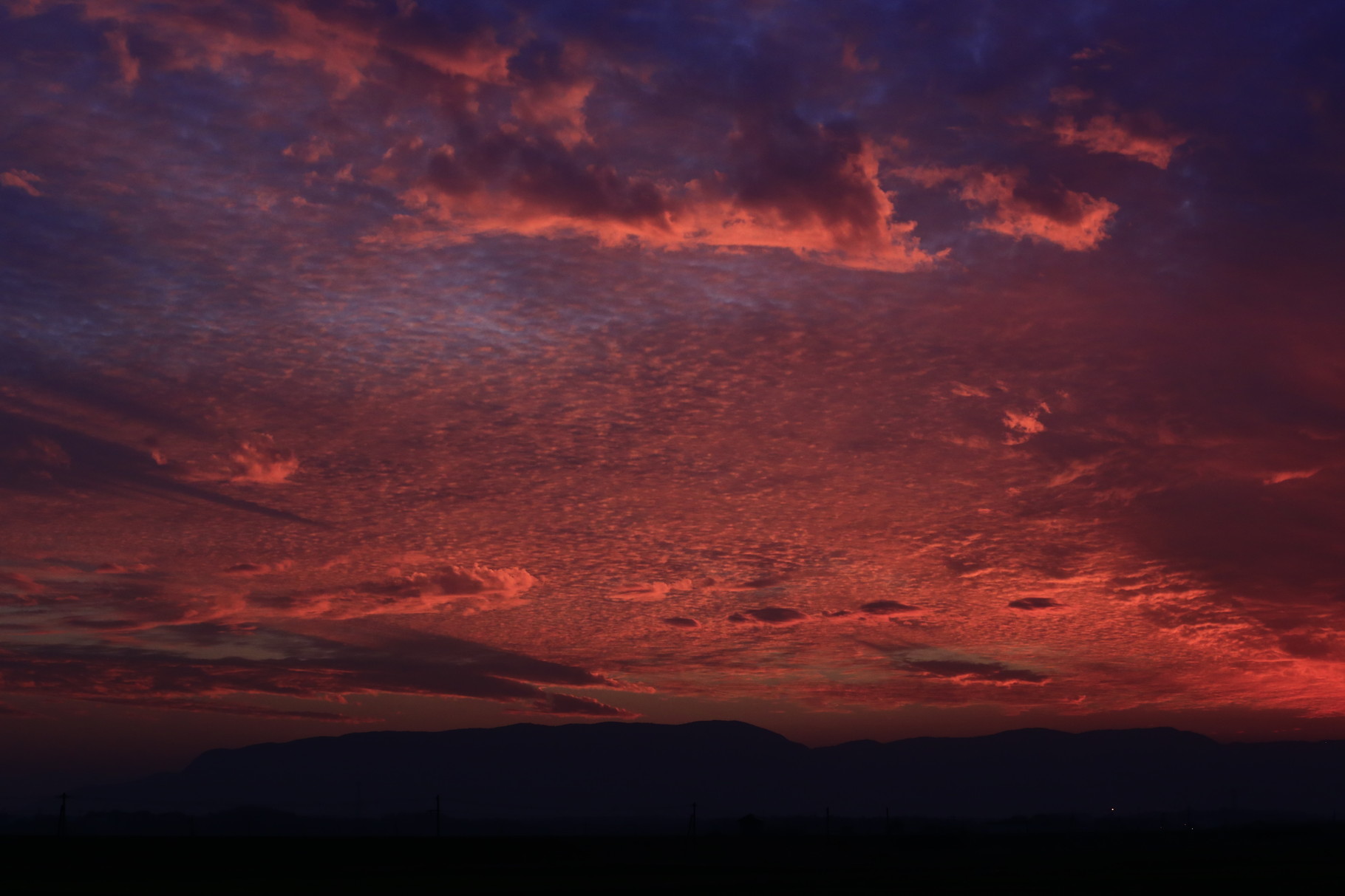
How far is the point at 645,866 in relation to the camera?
64125 millimetres

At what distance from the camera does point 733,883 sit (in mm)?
52812

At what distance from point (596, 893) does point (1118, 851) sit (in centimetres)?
4867

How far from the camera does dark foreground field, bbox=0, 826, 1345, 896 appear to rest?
49.6 m

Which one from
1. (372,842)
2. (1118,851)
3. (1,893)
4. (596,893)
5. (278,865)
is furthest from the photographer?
(1118,851)

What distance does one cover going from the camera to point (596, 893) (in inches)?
1832

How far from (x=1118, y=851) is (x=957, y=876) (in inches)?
1067

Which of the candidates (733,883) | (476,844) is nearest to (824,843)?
(476,844)

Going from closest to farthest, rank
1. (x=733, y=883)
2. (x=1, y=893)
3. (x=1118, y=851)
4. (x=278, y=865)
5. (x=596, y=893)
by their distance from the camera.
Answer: (x=1, y=893)
(x=596, y=893)
(x=733, y=883)
(x=278, y=865)
(x=1118, y=851)

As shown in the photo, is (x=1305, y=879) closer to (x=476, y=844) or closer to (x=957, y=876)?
(x=957, y=876)

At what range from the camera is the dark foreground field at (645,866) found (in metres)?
49.6

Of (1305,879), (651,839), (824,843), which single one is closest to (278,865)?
(651,839)

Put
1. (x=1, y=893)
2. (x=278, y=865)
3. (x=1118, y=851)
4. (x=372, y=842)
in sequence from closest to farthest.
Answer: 1. (x=1, y=893)
2. (x=278, y=865)
3. (x=372, y=842)
4. (x=1118, y=851)

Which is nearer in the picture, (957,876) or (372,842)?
(957,876)

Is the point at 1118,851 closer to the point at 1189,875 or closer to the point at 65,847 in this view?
the point at 1189,875
